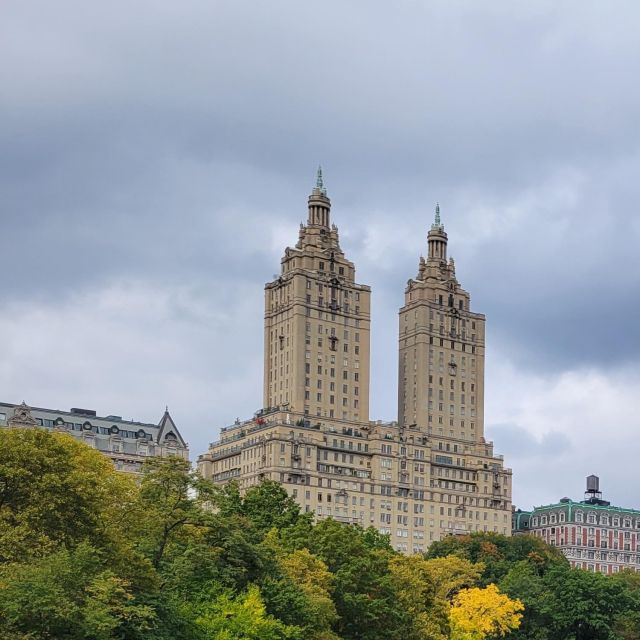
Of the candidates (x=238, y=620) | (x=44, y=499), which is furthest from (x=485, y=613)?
(x=44, y=499)

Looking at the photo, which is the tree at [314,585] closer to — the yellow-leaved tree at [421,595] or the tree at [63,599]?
the yellow-leaved tree at [421,595]

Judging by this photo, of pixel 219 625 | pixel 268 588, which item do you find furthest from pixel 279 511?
pixel 219 625

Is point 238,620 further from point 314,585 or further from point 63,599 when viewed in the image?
point 63,599

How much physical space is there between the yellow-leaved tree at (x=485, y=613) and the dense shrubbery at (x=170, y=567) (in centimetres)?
54

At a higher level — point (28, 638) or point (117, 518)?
point (117, 518)

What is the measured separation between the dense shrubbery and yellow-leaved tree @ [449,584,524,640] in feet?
1.77

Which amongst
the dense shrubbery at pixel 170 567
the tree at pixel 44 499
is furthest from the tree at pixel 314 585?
the tree at pixel 44 499

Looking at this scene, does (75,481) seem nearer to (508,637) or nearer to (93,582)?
(93,582)

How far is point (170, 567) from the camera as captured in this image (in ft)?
305

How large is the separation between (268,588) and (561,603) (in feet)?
208

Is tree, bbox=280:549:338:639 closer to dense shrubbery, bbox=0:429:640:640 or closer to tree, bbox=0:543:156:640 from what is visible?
dense shrubbery, bbox=0:429:640:640

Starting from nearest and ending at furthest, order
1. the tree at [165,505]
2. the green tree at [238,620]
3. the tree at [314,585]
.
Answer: the green tree at [238,620] → the tree at [165,505] → the tree at [314,585]

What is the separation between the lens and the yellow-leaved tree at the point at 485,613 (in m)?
145

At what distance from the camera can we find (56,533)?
81.1 meters
